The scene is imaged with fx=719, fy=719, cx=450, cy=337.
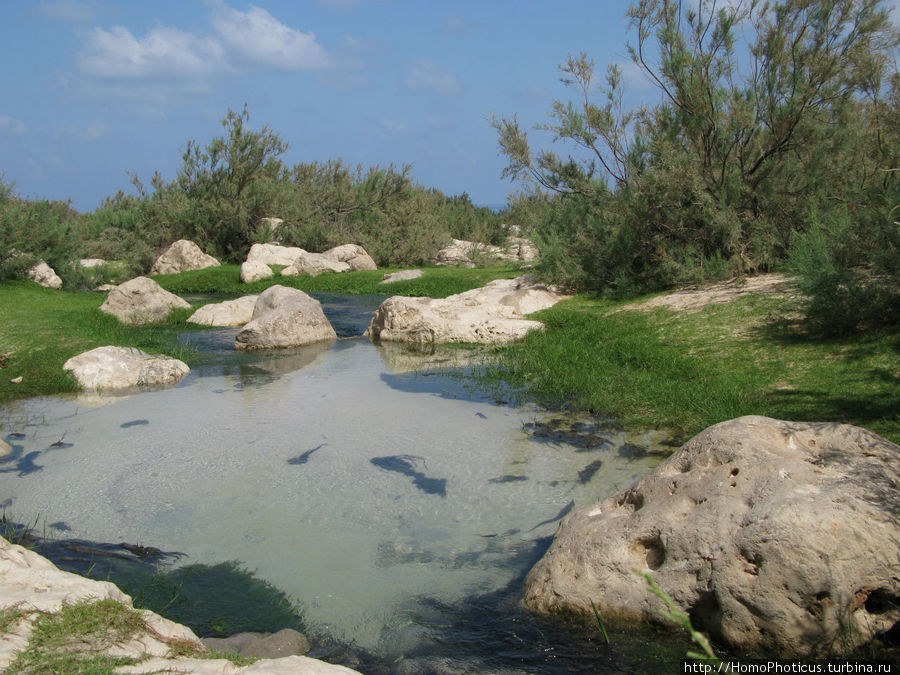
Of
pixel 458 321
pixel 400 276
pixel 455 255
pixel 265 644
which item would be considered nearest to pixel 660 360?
pixel 458 321

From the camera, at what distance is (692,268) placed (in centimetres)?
1432

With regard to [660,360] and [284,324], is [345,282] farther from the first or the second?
[660,360]

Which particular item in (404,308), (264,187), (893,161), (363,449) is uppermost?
(264,187)

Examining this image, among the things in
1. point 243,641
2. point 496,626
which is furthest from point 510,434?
point 243,641

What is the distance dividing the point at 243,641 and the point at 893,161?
40.5 feet

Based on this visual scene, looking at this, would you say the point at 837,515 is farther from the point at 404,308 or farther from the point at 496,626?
the point at 404,308

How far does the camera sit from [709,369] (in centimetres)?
955

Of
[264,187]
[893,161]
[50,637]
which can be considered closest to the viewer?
[50,637]

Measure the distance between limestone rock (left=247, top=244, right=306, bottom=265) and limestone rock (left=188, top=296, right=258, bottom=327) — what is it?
9.36 m

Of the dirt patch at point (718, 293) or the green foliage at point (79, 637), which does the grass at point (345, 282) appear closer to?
the dirt patch at point (718, 293)

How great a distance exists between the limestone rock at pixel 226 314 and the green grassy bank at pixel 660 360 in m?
0.75

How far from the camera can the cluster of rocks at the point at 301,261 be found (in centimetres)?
2603

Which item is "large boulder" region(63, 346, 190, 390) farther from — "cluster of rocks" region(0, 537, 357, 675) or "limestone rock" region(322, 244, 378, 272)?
"limestone rock" region(322, 244, 378, 272)

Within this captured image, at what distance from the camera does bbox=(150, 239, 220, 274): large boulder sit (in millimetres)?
28348
